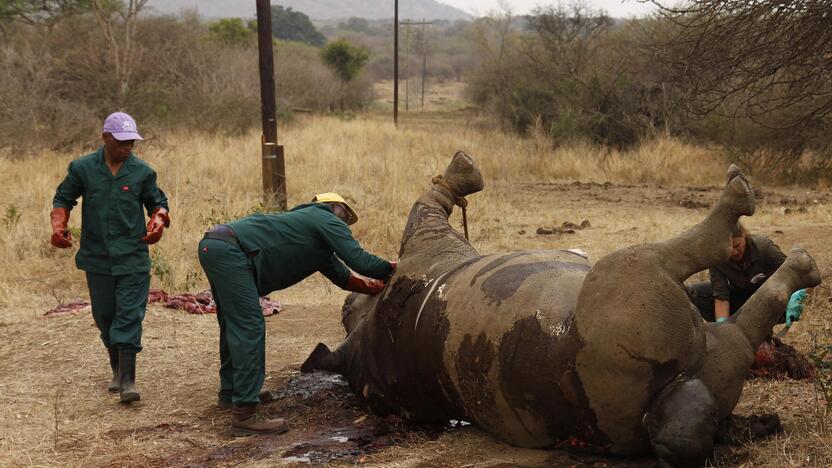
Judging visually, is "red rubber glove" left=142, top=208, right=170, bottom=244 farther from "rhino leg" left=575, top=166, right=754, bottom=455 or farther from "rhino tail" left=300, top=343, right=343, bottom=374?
"rhino leg" left=575, top=166, right=754, bottom=455

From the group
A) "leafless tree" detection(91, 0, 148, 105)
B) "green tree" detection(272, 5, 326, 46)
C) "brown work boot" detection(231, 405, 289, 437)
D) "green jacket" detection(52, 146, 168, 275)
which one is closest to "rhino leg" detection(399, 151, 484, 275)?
"brown work boot" detection(231, 405, 289, 437)

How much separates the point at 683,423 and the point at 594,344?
459 mm

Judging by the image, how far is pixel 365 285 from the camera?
17.0 ft

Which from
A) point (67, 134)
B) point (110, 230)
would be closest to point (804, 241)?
point (110, 230)

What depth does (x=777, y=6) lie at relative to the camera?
6.72 meters

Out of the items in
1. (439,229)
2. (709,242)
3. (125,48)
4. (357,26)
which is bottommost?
(439,229)

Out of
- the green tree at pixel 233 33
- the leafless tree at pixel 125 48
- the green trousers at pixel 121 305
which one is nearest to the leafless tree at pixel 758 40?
the green trousers at pixel 121 305

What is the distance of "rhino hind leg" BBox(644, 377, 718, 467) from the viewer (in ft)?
11.9

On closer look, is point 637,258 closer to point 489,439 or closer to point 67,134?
point 489,439

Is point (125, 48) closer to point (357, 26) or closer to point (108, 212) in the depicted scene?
point (108, 212)

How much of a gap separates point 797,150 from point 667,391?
10382mm

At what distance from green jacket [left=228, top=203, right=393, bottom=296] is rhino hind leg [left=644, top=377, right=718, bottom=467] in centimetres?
182

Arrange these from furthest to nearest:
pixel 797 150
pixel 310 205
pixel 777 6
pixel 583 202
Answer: pixel 583 202, pixel 797 150, pixel 777 6, pixel 310 205

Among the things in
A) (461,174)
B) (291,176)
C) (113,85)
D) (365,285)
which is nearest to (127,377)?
(365,285)
